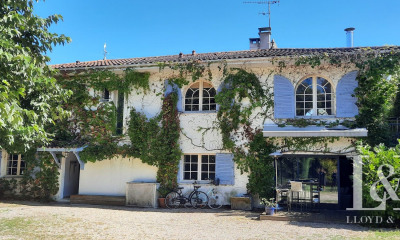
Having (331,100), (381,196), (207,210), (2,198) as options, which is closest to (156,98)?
(207,210)

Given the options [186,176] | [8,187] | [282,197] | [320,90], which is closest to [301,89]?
[320,90]

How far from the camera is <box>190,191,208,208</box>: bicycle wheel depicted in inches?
630

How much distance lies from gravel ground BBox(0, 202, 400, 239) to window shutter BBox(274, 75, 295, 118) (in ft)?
15.8

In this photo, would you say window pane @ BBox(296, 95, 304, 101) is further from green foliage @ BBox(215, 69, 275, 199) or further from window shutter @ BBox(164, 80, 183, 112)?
window shutter @ BBox(164, 80, 183, 112)

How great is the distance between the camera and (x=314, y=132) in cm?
1426

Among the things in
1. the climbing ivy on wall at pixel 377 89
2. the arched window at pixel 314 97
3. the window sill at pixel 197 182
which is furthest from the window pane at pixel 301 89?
the window sill at pixel 197 182

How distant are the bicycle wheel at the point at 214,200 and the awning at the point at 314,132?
3.71 metres

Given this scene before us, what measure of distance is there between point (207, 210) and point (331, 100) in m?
7.57

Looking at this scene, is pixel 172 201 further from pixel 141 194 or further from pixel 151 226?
pixel 151 226

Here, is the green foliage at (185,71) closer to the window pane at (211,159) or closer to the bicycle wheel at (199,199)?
the window pane at (211,159)

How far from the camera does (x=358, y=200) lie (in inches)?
497

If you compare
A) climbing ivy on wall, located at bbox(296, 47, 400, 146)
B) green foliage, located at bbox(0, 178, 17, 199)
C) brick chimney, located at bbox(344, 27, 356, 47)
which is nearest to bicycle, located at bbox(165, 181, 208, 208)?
climbing ivy on wall, located at bbox(296, 47, 400, 146)

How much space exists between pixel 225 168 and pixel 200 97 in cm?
377

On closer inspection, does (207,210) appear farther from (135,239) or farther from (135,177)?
(135,239)
